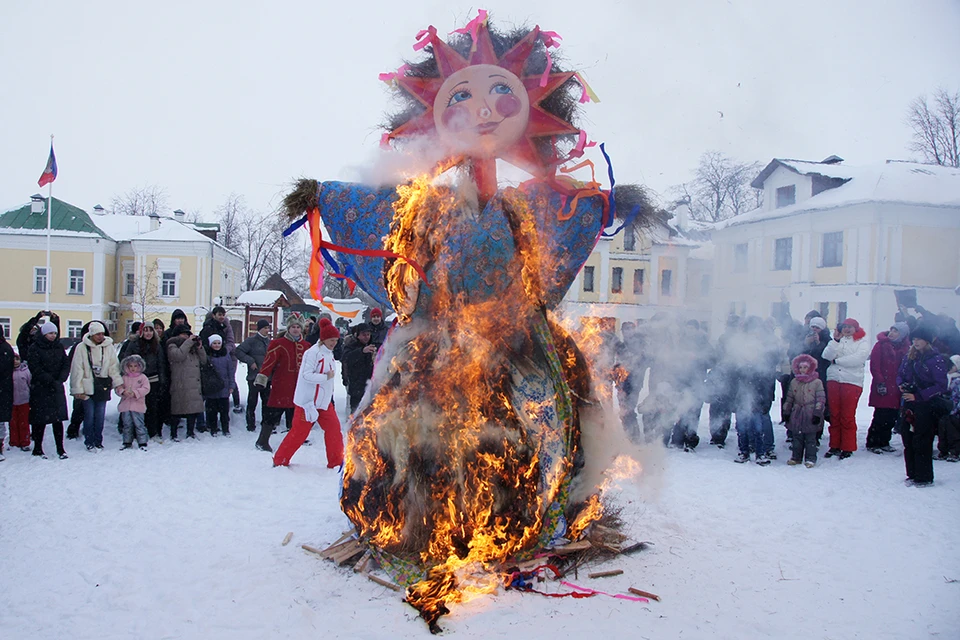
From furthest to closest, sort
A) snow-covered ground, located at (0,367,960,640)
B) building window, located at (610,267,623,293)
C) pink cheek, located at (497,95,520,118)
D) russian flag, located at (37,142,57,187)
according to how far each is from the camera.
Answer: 1. russian flag, located at (37,142,57,187)
2. building window, located at (610,267,623,293)
3. pink cheek, located at (497,95,520,118)
4. snow-covered ground, located at (0,367,960,640)

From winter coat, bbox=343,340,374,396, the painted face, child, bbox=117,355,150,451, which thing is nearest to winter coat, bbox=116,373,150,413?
child, bbox=117,355,150,451

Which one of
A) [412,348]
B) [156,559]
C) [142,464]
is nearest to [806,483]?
[412,348]

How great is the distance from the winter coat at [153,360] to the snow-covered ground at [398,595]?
1.51 meters

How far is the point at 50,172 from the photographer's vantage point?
1756 cm

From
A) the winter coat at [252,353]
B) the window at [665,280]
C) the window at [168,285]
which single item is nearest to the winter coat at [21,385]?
the winter coat at [252,353]

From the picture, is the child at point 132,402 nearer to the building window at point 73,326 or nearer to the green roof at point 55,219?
the green roof at point 55,219

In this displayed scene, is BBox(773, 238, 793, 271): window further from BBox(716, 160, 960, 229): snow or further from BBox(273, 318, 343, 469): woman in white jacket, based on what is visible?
BBox(273, 318, 343, 469): woman in white jacket

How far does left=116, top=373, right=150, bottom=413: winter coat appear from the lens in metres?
7.98

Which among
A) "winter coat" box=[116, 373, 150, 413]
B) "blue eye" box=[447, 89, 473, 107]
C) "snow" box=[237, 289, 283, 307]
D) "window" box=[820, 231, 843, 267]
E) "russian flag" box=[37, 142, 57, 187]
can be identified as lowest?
"winter coat" box=[116, 373, 150, 413]

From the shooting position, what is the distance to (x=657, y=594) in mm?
3990

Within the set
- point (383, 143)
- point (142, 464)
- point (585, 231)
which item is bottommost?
point (142, 464)

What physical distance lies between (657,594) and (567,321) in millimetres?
1879

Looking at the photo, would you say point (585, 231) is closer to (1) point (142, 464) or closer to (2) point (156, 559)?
(2) point (156, 559)

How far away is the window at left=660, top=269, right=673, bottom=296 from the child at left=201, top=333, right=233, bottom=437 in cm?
606
